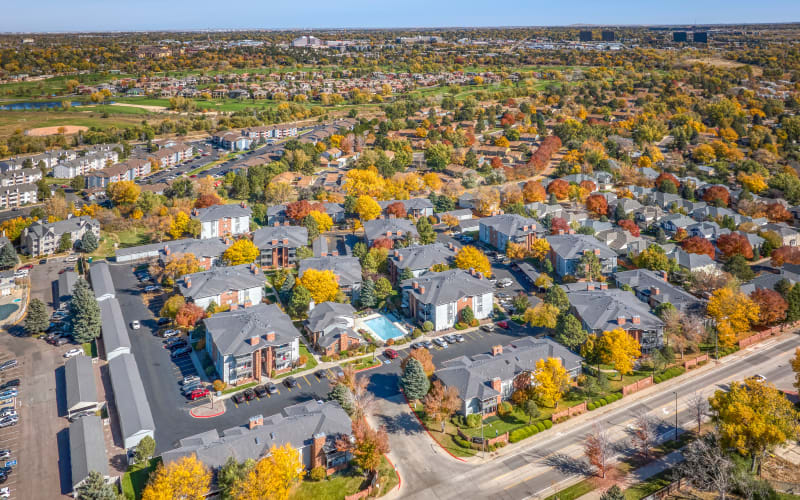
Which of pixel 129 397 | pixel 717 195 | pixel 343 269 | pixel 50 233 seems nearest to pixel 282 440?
pixel 129 397

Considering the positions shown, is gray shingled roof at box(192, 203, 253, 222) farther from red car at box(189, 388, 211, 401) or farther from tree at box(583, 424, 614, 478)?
tree at box(583, 424, 614, 478)

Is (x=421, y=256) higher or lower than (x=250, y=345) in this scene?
higher

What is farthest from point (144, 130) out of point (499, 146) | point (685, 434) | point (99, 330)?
point (685, 434)

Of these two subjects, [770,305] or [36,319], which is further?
[770,305]

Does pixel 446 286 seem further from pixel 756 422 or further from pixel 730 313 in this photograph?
pixel 756 422

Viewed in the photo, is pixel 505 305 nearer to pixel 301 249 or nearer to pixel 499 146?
pixel 301 249

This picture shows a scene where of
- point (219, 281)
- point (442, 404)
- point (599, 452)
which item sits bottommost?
point (599, 452)

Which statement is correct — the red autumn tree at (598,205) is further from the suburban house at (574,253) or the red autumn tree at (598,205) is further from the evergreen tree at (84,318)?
the evergreen tree at (84,318)
